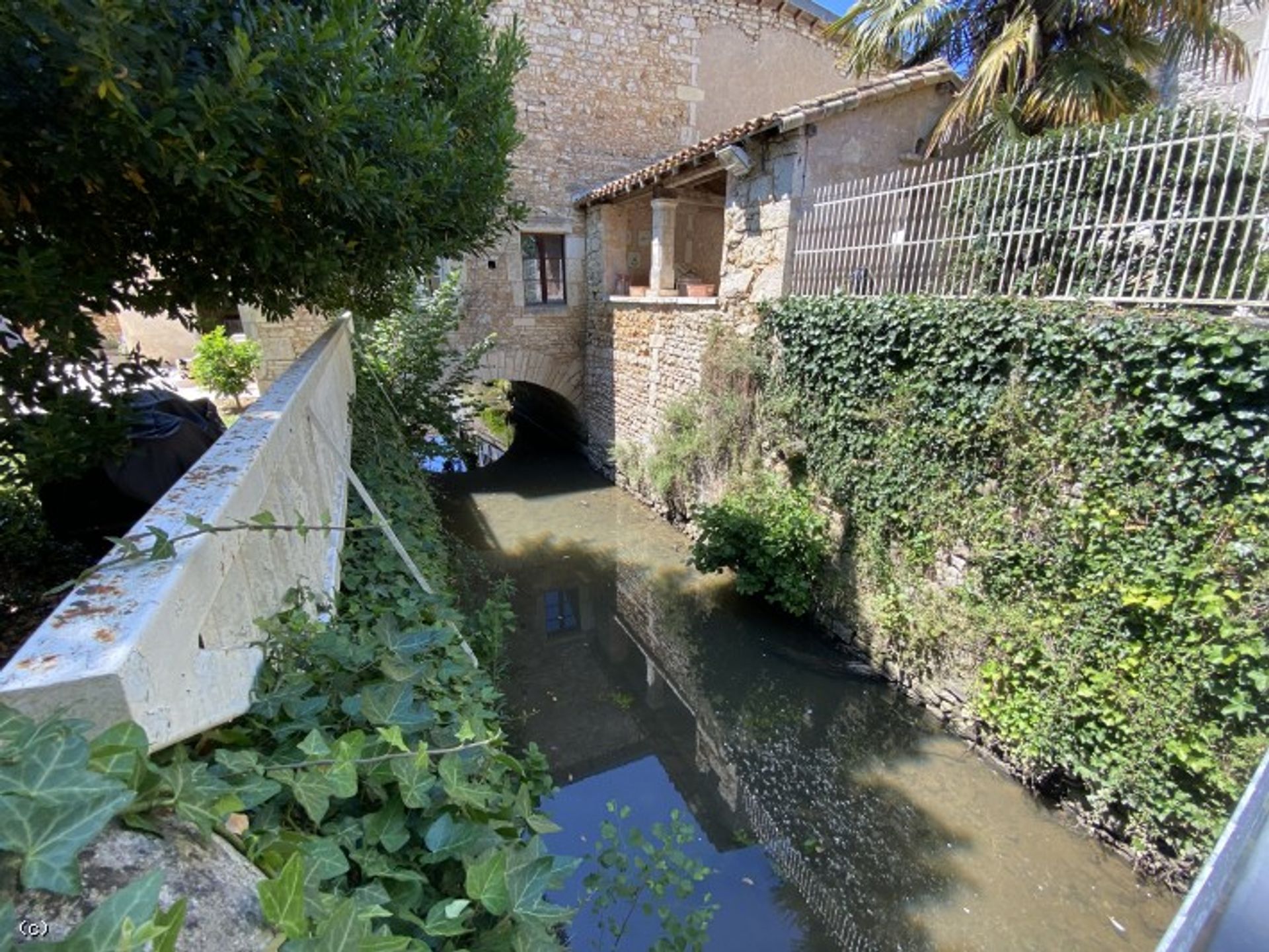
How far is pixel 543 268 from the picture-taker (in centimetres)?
1052

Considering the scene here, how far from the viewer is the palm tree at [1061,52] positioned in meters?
5.59

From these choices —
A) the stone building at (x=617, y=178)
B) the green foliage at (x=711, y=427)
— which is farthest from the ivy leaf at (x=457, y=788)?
the stone building at (x=617, y=178)

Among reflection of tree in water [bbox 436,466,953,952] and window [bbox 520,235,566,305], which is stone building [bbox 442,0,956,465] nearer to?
Result: window [bbox 520,235,566,305]

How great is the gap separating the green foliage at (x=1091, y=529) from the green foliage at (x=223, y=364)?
33.5 feet

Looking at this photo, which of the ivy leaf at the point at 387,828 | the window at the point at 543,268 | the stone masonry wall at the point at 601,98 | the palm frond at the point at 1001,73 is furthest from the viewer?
the window at the point at 543,268

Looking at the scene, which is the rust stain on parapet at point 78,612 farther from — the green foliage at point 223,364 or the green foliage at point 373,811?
the green foliage at point 223,364

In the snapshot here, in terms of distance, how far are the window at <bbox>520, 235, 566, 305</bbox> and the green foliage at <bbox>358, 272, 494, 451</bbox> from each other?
2.05 m

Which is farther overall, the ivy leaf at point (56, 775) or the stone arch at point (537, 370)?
the stone arch at point (537, 370)

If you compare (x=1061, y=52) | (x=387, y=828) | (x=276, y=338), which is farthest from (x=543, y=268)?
(x=387, y=828)

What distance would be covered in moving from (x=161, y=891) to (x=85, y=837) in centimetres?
14

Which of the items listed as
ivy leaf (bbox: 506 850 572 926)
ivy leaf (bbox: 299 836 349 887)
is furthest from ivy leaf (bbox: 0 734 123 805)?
ivy leaf (bbox: 506 850 572 926)

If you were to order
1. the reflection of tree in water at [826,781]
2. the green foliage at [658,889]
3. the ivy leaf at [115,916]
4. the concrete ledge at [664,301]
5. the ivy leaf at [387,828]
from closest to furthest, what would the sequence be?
the ivy leaf at [115,916] → the ivy leaf at [387,828] → the green foliage at [658,889] → the reflection of tree in water at [826,781] → the concrete ledge at [664,301]

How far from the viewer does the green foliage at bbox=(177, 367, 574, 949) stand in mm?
901

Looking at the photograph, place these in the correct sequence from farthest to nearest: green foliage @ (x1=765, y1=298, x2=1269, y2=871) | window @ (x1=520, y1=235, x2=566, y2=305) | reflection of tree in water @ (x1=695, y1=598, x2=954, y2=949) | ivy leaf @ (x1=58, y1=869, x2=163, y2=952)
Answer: window @ (x1=520, y1=235, x2=566, y2=305) → reflection of tree in water @ (x1=695, y1=598, x2=954, y2=949) → green foliage @ (x1=765, y1=298, x2=1269, y2=871) → ivy leaf @ (x1=58, y1=869, x2=163, y2=952)
